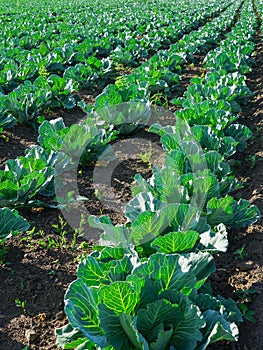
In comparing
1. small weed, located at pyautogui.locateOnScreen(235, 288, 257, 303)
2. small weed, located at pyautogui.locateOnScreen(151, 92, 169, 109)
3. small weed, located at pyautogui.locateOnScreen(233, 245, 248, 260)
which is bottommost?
small weed, located at pyautogui.locateOnScreen(151, 92, 169, 109)

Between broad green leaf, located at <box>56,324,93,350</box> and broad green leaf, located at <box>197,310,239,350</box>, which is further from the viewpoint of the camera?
broad green leaf, located at <box>56,324,93,350</box>

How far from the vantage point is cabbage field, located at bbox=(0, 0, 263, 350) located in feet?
7.06

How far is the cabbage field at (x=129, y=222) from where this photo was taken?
7.06 feet

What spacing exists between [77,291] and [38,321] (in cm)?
73

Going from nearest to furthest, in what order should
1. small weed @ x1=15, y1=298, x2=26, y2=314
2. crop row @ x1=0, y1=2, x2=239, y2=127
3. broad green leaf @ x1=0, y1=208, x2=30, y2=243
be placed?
1. small weed @ x1=15, y1=298, x2=26, y2=314
2. broad green leaf @ x1=0, y1=208, x2=30, y2=243
3. crop row @ x1=0, y1=2, x2=239, y2=127

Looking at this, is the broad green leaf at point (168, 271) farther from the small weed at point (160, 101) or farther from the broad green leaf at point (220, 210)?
the small weed at point (160, 101)

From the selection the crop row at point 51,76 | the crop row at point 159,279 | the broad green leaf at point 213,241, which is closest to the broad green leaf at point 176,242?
the crop row at point 159,279

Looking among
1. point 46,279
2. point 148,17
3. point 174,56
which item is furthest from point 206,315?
point 148,17

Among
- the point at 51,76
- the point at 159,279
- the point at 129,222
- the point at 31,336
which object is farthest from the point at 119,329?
the point at 51,76

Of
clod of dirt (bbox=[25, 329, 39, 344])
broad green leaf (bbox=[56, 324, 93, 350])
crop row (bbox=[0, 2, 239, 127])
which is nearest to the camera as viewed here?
broad green leaf (bbox=[56, 324, 93, 350])

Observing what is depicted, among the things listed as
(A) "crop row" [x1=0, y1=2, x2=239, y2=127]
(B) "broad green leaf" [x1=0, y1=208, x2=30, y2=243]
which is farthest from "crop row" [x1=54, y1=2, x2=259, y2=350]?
(A) "crop row" [x1=0, y1=2, x2=239, y2=127]

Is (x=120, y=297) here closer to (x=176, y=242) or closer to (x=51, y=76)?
(x=176, y=242)

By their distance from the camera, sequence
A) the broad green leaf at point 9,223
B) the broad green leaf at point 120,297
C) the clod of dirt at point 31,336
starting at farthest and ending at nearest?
the broad green leaf at point 9,223 → the clod of dirt at point 31,336 → the broad green leaf at point 120,297

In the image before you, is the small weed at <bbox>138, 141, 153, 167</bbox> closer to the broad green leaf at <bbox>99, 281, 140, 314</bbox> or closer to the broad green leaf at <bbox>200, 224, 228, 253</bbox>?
the broad green leaf at <bbox>200, 224, 228, 253</bbox>
